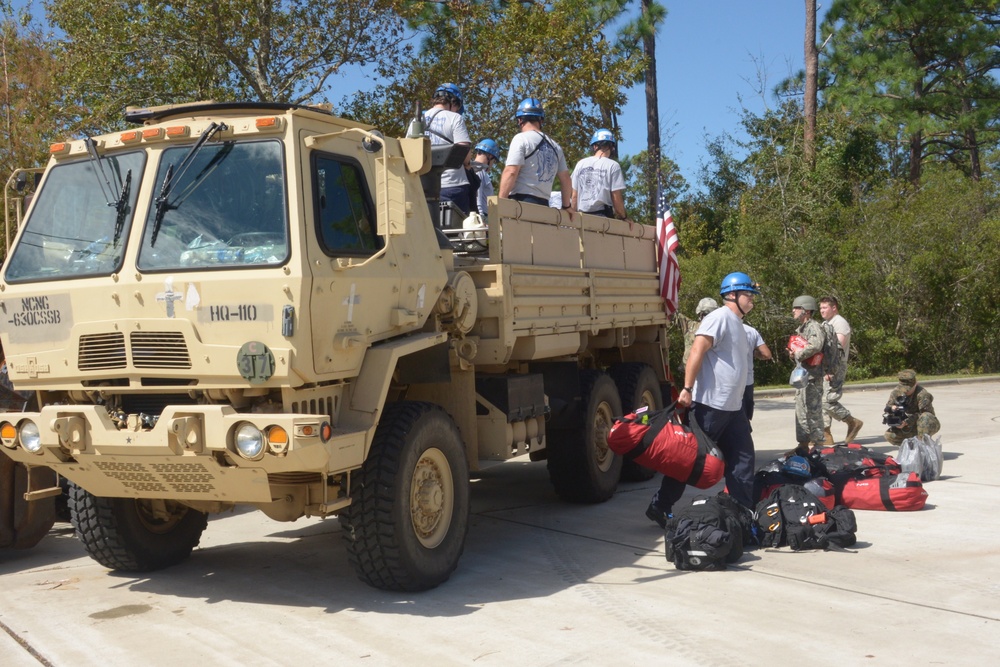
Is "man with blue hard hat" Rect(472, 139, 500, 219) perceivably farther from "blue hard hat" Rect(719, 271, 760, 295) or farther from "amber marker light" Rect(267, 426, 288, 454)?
"amber marker light" Rect(267, 426, 288, 454)

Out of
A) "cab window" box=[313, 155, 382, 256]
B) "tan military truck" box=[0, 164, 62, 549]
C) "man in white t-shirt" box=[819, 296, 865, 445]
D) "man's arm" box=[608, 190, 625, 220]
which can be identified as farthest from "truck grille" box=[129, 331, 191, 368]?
"man in white t-shirt" box=[819, 296, 865, 445]

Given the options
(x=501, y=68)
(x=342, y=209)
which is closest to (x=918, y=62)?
(x=501, y=68)

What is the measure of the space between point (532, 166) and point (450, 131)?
31.1 inches

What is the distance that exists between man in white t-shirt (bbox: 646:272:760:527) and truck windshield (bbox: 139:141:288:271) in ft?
10.3

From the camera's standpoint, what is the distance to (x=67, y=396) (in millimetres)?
6078

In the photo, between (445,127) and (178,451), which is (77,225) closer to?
(178,451)

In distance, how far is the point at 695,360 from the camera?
7.38m

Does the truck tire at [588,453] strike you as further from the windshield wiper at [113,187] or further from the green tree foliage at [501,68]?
the green tree foliage at [501,68]

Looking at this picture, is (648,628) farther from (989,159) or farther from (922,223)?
(989,159)

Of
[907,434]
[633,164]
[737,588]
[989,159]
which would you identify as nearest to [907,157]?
[989,159]

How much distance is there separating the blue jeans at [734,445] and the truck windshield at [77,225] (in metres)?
4.10

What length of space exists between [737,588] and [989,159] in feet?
138

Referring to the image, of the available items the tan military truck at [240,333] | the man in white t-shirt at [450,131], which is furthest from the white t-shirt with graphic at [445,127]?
the tan military truck at [240,333]

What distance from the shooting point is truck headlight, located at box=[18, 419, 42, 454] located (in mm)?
5879
